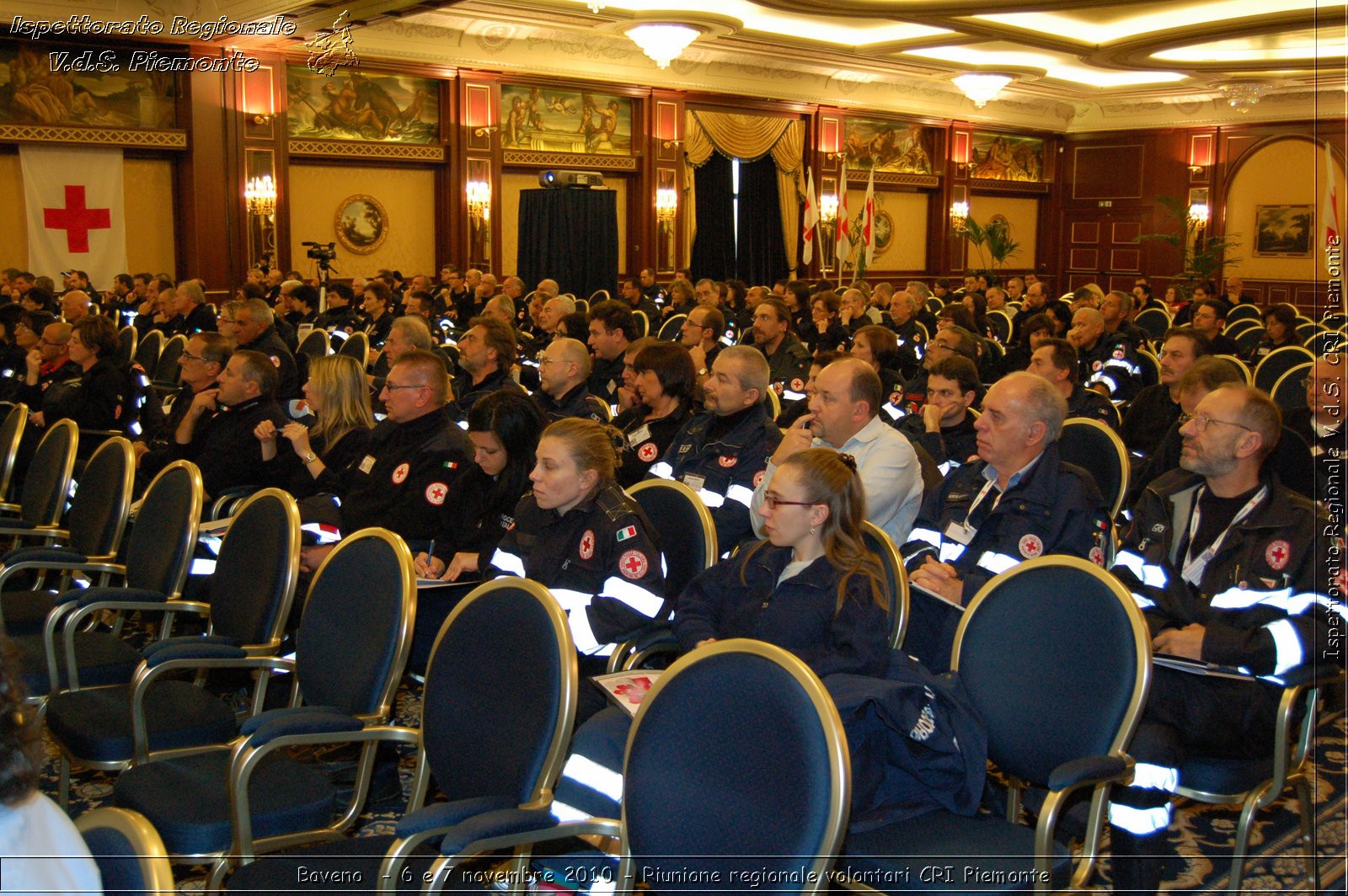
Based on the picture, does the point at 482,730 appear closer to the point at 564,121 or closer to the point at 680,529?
the point at 680,529

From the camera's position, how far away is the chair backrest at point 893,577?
9.25 ft

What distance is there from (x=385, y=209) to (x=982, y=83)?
372 inches

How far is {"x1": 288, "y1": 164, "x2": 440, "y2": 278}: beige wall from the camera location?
14.0 metres

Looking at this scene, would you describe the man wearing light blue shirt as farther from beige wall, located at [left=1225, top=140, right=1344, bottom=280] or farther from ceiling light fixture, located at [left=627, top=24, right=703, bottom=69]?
beige wall, located at [left=1225, top=140, right=1344, bottom=280]

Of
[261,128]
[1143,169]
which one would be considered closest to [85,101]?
[261,128]

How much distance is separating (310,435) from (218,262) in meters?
9.78

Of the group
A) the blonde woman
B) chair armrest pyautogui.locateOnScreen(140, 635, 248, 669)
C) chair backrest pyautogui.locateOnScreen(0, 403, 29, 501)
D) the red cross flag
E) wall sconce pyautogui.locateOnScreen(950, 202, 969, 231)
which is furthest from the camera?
wall sconce pyautogui.locateOnScreen(950, 202, 969, 231)

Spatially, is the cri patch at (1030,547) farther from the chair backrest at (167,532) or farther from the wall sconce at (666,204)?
the wall sconce at (666,204)

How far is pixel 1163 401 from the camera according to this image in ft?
19.1

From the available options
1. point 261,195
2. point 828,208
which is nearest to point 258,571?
point 261,195

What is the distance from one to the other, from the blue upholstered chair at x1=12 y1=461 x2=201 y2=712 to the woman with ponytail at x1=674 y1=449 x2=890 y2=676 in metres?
1.62

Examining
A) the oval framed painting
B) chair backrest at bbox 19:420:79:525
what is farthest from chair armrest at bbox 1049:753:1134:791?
the oval framed painting

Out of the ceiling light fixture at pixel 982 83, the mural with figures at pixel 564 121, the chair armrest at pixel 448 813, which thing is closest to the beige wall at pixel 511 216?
the mural with figures at pixel 564 121

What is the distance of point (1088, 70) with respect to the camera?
19.2 m
